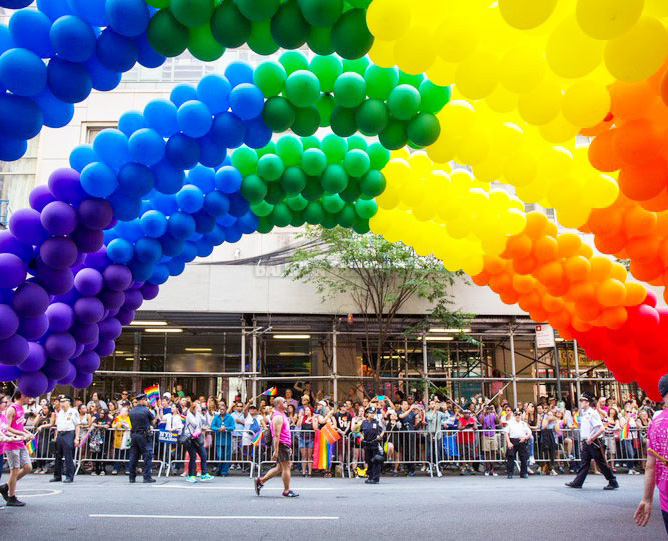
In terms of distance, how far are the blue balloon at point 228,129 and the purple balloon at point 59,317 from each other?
8.52 feet

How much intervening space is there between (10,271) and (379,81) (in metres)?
3.96

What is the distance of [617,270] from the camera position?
26.9 feet

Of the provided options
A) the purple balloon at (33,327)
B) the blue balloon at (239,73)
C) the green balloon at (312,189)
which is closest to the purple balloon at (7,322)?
the purple balloon at (33,327)

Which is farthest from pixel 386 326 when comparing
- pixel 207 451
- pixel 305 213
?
pixel 305 213

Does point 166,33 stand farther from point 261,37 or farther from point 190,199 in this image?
point 190,199

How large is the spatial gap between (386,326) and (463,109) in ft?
42.4

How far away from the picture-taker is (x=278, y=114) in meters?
6.20

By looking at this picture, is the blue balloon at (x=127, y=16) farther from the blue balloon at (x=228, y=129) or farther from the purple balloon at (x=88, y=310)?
the purple balloon at (x=88, y=310)

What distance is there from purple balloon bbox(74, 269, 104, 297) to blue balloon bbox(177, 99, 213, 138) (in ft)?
7.29

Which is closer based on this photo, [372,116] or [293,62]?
[372,116]

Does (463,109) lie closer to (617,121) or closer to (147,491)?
(617,121)

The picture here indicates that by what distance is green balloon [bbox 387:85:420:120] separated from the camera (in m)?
6.13

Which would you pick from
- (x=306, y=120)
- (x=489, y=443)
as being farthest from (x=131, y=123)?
(x=489, y=443)

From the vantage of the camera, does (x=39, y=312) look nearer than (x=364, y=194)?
Yes
